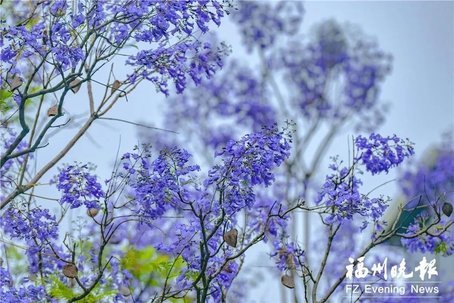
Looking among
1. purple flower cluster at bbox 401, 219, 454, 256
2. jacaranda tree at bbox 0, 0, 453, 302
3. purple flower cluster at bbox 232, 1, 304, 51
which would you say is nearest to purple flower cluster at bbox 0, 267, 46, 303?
jacaranda tree at bbox 0, 0, 453, 302

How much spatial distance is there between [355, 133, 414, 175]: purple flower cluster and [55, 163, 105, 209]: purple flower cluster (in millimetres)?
1030

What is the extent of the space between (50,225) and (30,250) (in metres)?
0.18

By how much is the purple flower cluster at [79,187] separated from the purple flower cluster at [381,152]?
1030 millimetres

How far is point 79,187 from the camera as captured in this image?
3.81 metres

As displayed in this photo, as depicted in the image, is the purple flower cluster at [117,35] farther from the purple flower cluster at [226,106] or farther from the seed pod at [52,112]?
the purple flower cluster at [226,106]

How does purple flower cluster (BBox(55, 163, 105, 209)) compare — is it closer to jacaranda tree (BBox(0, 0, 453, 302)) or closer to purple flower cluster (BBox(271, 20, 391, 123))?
→ jacaranda tree (BBox(0, 0, 453, 302))

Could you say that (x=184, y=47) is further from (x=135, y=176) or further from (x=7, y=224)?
(x=7, y=224)

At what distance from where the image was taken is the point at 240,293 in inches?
263

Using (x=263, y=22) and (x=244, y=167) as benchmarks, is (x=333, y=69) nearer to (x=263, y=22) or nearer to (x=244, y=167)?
(x=263, y=22)

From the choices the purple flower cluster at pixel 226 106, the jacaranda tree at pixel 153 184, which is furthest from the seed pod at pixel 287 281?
the purple flower cluster at pixel 226 106

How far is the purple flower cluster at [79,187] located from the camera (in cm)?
380

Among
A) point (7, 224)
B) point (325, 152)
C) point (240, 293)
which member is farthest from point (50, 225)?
point (325, 152)

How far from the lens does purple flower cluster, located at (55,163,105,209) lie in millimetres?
3801

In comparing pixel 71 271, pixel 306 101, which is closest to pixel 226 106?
pixel 306 101
